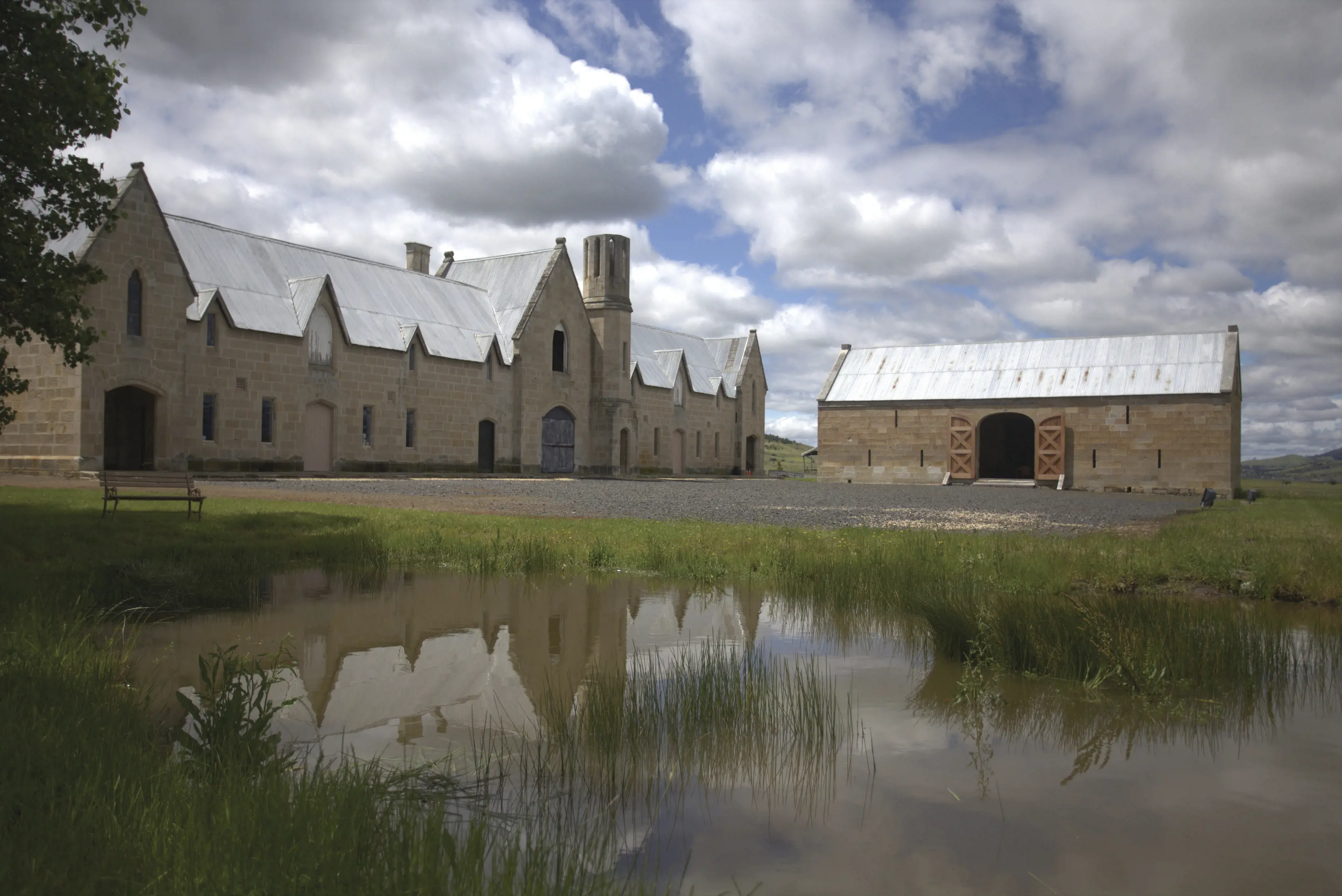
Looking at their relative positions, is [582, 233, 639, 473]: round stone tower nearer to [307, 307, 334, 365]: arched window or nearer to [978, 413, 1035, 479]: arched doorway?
[307, 307, 334, 365]: arched window

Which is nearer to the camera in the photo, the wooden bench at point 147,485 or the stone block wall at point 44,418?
the wooden bench at point 147,485

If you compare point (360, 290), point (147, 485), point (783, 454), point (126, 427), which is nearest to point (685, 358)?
point (360, 290)

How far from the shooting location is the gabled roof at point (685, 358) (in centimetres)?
5862

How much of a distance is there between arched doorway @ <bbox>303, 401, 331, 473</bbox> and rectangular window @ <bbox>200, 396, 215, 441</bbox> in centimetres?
359

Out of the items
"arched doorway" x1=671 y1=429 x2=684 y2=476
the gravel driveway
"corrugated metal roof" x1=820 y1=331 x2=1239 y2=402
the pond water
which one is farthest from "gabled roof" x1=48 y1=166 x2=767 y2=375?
the pond water

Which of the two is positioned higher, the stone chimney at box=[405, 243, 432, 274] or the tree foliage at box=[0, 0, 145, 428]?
the stone chimney at box=[405, 243, 432, 274]

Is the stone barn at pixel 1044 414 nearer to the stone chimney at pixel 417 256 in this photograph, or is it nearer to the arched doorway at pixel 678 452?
the arched doorway at pixel 678 452

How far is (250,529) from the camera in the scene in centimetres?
1414

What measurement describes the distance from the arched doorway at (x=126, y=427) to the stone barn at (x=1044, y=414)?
3199 cm

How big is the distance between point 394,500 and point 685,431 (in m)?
40.1

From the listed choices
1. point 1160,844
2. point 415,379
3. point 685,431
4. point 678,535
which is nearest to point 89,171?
point 678,535

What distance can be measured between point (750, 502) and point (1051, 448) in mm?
24364

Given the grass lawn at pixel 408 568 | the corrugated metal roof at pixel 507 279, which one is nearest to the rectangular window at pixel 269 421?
the corrugated metal roof at pixel 507 279

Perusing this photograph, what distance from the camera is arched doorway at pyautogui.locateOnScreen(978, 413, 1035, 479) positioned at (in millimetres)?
52312
